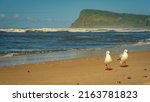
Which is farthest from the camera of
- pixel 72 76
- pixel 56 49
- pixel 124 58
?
pixel 56 49

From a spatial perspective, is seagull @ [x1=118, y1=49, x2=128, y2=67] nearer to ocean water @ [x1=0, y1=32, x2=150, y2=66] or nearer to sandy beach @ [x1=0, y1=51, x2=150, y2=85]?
sandy beach @ [x1=0, y1=51, x2=150, y2=85]

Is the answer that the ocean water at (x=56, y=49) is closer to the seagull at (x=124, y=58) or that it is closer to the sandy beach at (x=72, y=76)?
the sandy beach at (x=72, y=76)

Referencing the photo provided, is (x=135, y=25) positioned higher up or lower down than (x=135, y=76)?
higher up

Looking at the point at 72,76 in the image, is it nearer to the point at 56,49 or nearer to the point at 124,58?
the point at 124,58

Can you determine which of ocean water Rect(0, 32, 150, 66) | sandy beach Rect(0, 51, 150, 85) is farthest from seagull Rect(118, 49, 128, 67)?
ocean water Rect(0, 32, 150, 66)

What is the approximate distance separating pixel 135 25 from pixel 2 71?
10.7 ft

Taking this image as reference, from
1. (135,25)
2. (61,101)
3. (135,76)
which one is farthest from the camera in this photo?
(135,25)

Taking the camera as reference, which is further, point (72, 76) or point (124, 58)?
point (124, 58)

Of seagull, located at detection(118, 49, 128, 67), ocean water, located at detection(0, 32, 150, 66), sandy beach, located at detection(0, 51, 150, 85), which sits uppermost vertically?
seagull, located at detection(118, 49, 128, 67)

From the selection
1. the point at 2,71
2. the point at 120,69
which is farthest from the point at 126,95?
the point at 2,71

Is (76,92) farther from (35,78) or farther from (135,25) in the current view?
(135,25)

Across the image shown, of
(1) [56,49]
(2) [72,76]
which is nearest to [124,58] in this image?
(2) [72,76]

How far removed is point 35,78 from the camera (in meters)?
4.37

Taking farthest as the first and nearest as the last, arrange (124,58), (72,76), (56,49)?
(56,49) → (124,58) → (72,76)
